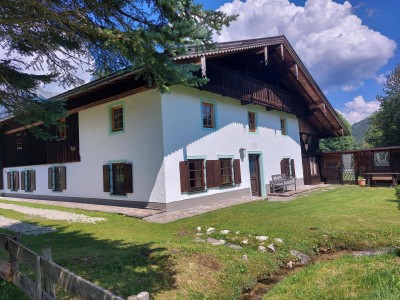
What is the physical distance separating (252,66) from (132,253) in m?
12.7

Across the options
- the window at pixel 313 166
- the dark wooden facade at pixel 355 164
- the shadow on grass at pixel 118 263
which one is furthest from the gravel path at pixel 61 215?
the dark wooden facade at pixel 355 164

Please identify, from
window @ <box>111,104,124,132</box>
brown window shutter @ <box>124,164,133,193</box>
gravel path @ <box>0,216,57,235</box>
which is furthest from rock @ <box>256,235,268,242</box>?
window @ <box>111,104,124,132</box>

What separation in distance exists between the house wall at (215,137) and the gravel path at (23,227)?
409cm

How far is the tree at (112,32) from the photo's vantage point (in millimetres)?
3662

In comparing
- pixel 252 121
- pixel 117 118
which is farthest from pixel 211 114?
pixel 117 118

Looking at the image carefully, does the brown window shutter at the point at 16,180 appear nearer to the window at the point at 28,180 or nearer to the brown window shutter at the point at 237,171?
the window at the point at 28,180

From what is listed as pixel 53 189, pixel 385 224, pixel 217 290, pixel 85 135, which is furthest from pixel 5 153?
pixel 385 224

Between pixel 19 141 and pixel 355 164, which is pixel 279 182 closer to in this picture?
pixel 355 164

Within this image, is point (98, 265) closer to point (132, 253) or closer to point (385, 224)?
point (132, 253)

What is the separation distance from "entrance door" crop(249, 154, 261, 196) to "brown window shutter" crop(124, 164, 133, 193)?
661cm

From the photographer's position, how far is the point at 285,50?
15.4 meters

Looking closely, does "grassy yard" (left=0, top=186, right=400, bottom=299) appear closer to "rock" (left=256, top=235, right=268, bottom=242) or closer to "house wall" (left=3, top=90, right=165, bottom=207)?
"rock" (left=256, top=235, right=268, bottom=242)

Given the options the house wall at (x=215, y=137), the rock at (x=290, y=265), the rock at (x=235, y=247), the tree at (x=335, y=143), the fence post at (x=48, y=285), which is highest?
the tree at (x=335, y=143)

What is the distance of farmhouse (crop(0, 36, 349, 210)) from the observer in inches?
447
